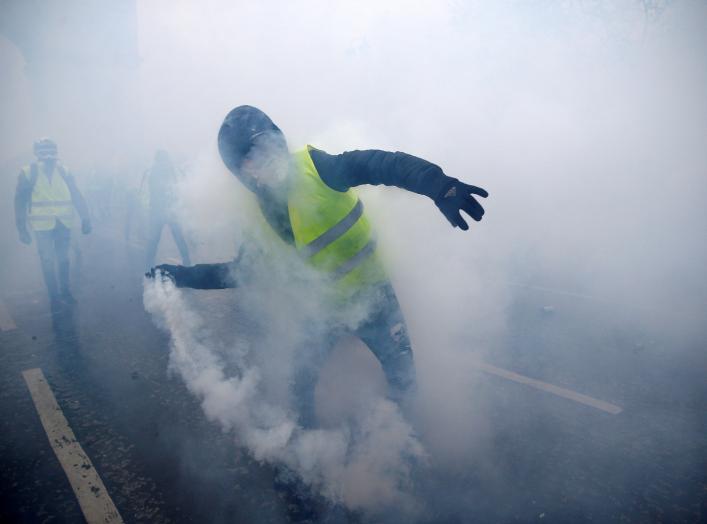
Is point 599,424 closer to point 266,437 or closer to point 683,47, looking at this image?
point 266,437

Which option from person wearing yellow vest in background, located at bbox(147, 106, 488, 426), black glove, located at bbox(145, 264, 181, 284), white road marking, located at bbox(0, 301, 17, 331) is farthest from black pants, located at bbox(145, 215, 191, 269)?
person wearing yellow vest in background, located at bbox(147, 106, 488, 426)

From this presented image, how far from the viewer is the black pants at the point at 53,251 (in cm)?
584

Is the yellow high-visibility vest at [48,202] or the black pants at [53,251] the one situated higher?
the yellow high-visibility vest at [48,202]

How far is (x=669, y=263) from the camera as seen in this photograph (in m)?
6.39

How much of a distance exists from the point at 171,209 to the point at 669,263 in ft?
22.3

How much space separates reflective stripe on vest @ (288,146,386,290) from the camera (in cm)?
224

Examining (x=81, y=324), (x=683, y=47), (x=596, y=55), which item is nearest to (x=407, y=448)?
(x=81, y=324)

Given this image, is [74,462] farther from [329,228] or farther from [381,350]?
[329,228]

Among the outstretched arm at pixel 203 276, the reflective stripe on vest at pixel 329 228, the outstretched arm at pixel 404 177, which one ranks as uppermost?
the outstretched arm at pixel 404 177

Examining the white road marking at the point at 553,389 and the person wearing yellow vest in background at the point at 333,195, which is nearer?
the person wearing yellow vest in background at the point at 333,195

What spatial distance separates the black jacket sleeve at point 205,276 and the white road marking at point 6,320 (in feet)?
11.9

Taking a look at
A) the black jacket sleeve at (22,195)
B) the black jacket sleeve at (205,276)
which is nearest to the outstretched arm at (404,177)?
the black jacket sleeve at (205,276)

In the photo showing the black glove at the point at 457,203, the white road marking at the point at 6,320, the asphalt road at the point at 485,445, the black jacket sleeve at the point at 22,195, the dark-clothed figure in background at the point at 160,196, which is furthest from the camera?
the dark-clothed figure in background at the point at 160,196

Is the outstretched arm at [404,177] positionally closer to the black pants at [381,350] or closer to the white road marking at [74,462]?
the black pants at [381,350]
